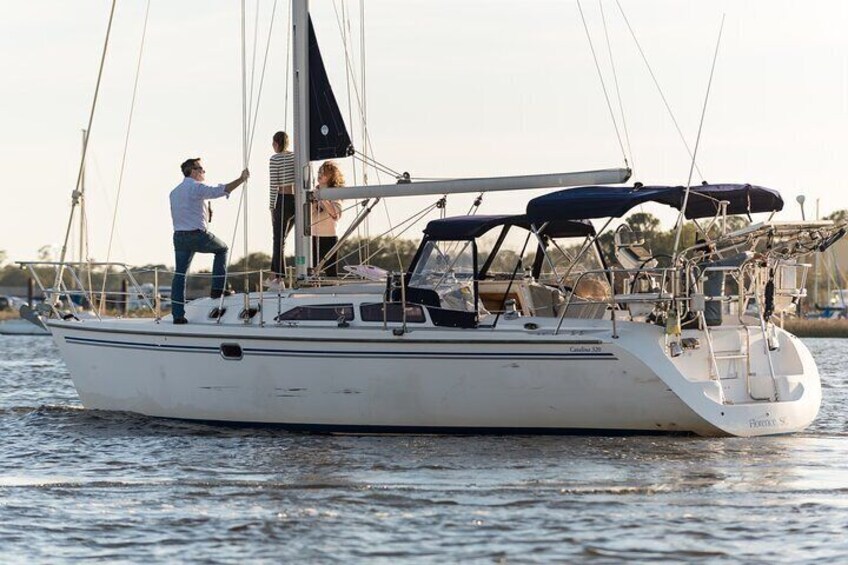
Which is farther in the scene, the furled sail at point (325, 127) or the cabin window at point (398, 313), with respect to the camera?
the furled sail at point (325, 127)

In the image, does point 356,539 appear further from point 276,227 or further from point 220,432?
point 276,227

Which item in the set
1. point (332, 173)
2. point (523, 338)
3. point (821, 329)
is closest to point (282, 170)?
point (332, 173)

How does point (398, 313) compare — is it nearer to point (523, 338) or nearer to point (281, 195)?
point (523, 338)

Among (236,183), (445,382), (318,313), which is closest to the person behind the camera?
(445,382)

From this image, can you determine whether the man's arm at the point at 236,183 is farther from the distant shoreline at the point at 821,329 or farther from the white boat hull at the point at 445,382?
the distant shoreline at the point at 821,329

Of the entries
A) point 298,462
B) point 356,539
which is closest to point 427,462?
point 298,462

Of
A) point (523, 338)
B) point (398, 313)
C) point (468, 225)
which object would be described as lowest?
point (523, 338)

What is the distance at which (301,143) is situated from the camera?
20.6 meters

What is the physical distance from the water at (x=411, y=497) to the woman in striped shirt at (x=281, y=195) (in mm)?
2747

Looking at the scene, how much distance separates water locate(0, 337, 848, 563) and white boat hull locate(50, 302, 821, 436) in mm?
232

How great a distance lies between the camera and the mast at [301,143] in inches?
808

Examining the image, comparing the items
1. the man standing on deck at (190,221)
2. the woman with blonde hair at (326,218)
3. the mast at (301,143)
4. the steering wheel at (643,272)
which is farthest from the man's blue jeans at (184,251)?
the steering wheel at (643,272)

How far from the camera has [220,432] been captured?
63.2ft

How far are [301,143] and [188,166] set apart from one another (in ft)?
4.88
